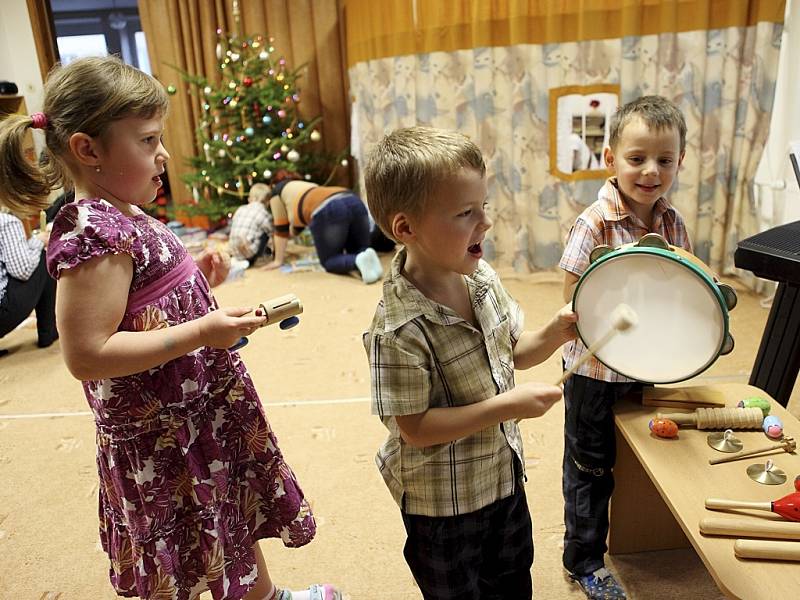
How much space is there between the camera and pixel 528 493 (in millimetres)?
1900

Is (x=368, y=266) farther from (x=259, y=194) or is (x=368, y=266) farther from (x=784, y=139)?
(x=784, y=139)

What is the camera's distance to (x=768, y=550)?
965 mm

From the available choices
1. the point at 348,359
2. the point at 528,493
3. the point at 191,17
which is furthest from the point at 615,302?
the point at 191,17

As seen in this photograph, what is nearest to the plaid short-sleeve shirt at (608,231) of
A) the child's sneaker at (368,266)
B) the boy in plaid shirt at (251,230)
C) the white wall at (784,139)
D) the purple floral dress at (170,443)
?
the purple floral dress at (170,443)

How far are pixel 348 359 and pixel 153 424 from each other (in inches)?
69.4

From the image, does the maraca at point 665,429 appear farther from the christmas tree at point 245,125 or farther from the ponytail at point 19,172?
the christmas tree at point 245,125

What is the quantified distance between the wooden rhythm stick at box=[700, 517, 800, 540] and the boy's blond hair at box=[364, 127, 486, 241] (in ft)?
2.06

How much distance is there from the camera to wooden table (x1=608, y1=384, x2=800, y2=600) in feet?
3.12

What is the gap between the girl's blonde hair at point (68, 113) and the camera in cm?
105

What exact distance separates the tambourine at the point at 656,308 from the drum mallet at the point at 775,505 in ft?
0.66

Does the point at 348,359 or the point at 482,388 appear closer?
the point at 482,388

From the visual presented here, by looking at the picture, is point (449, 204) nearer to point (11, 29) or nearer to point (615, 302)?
point (615, 302)

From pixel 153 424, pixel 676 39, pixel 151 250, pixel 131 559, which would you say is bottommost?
pixel 131 559

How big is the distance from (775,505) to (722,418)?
0.26m
